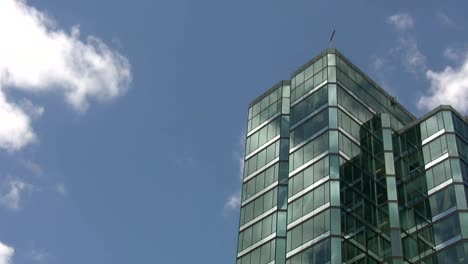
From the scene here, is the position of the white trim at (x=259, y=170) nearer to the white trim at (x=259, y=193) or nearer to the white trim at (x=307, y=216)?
the white trim at (x=259, y=193)

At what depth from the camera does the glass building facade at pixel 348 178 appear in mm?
71688

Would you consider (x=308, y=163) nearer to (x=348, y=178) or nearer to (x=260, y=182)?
(x=348, y=178)

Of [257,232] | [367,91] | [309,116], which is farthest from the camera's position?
[367,91]

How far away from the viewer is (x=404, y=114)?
9075 cm

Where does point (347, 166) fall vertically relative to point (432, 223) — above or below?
above

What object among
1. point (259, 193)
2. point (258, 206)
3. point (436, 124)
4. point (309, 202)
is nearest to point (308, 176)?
point (309, 202)

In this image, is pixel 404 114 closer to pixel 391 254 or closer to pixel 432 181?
pixel 432 181

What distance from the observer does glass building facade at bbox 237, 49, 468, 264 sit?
71688 mm

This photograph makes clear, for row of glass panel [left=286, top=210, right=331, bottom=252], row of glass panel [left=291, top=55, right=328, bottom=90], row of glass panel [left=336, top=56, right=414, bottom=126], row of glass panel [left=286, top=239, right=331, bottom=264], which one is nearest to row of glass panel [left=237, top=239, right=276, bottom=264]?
row of glass panel [left=286, top=210, right=331, bottom=252]

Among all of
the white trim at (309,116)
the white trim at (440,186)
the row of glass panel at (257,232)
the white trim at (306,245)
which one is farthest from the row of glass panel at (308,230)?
the white trim at (309,116)

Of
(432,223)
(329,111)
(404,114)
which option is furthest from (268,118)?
(432,223)

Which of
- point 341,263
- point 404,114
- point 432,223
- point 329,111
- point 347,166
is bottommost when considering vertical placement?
point 341,263

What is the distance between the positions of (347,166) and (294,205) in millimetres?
6144

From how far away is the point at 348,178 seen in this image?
75.4 m
